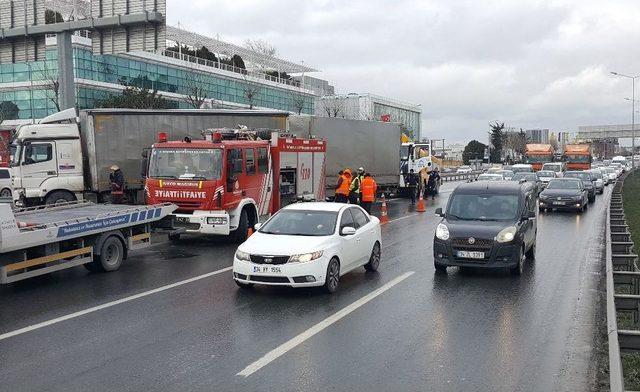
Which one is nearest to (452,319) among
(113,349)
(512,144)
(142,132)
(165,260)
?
(113,349)

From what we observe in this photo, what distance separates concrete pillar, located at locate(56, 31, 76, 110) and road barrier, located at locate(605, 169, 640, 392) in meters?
17.9

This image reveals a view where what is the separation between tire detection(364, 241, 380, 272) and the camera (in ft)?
41.5

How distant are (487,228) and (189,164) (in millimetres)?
7536

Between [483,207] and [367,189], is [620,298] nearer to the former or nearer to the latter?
[483,207]

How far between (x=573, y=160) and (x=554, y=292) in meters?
49.5

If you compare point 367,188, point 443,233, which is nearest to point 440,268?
point 443,233

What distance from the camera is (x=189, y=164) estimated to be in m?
16.0

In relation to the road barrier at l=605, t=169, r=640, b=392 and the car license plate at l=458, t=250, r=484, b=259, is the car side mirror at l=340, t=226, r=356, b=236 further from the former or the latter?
the road barrier at l=605, t=169, r=640, b=392

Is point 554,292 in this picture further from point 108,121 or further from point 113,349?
point 108,121

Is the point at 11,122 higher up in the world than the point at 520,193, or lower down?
higher up

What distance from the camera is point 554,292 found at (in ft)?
36.1

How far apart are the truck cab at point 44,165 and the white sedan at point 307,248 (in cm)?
1092

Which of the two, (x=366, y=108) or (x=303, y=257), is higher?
(x=366, y=108)

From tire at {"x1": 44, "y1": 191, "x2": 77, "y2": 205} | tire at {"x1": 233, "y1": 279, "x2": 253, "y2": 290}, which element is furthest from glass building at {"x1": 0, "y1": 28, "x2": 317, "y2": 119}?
tire at {"x1": 233, "y1": 279, "x2": 253, "y2": 290}
